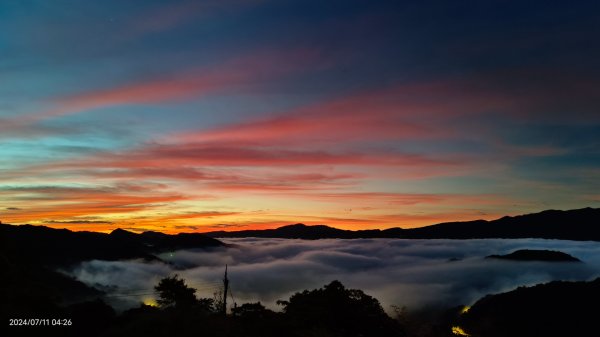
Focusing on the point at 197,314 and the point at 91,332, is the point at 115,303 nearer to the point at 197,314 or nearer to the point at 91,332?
the point at 91,332

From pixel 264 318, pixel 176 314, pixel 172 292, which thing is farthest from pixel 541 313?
pixel 176 314

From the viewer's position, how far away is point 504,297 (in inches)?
5871

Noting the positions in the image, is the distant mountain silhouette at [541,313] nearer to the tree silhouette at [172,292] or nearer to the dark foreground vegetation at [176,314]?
the dark foreground vegetation at [176,314]

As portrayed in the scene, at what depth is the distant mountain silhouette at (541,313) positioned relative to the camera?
12731cm

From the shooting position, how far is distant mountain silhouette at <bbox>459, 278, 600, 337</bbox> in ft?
418

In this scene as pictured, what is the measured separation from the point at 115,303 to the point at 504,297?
158251mm

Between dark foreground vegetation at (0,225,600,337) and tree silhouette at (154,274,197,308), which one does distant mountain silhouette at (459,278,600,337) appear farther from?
tree silhouette at (154,274,197,308)

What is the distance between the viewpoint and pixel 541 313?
136375mm

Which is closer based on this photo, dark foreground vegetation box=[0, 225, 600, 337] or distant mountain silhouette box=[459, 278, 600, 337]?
dark foreground vegetation box=[0, 225, 600, 337]

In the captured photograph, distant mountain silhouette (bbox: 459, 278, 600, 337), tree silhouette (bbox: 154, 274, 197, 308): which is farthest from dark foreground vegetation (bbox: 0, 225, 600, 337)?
distant mountain silhouette (bbox: 459, 278, 600, 337)

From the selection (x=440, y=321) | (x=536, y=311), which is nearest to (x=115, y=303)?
(x=440, y=321)

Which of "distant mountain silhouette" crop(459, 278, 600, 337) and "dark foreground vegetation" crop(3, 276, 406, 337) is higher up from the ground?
"dark foreground vegetation" crop(3, 276, 406, 337)

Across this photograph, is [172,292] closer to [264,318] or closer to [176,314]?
[264,318]

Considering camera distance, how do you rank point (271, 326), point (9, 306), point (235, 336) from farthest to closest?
point (271, 326), point (235, 336), point (9, 306)
